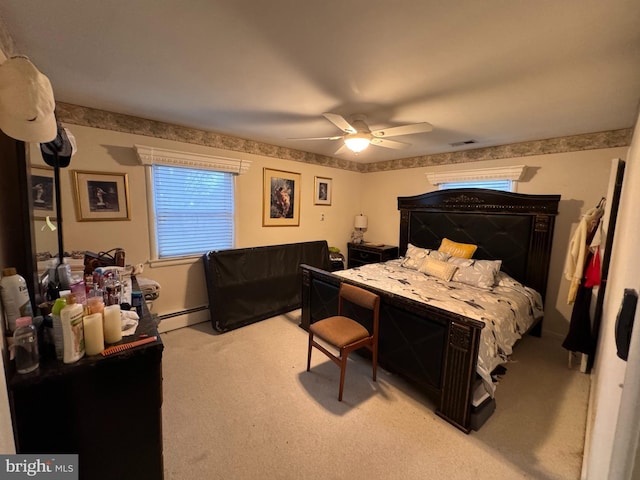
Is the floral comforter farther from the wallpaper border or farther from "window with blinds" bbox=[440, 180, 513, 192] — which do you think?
the wallpaper border

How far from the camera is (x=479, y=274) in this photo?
2.91 meters

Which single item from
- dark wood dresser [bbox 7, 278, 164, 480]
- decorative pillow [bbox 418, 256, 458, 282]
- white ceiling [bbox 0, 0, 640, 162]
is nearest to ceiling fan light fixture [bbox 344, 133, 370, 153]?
white ceiling [bbox 0, 0, 640, 162]

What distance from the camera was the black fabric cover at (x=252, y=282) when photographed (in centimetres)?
313

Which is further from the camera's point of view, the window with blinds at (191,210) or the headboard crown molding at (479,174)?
the headboard crown molding at (479,174)

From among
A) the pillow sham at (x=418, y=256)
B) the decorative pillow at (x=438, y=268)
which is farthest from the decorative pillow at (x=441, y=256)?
the decorative pillow at (x=438, y=268)

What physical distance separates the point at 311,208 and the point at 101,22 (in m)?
3.27

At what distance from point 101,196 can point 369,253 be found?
3.68m

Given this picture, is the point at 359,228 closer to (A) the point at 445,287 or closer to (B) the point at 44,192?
(A) the point at 445,287

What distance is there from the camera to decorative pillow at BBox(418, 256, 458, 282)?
308cm

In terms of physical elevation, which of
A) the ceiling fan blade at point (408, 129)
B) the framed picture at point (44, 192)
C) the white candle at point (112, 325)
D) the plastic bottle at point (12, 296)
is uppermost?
the ceiling fan blade at point (408, 129)

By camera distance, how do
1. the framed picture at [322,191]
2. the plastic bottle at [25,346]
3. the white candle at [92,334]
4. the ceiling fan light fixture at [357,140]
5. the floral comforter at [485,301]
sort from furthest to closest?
the framed picture at [322,191] < the ceiling fan light fixture at [357,140] < the floral comforter at [485,301] < the white candle at [92,334] < the plastic bottle at [25,346]

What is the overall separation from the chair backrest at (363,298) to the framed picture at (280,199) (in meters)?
1.87

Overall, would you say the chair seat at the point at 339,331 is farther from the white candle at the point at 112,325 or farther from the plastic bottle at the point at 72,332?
the plastic bottle at the point at 72,332

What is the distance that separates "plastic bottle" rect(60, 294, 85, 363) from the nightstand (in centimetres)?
388
